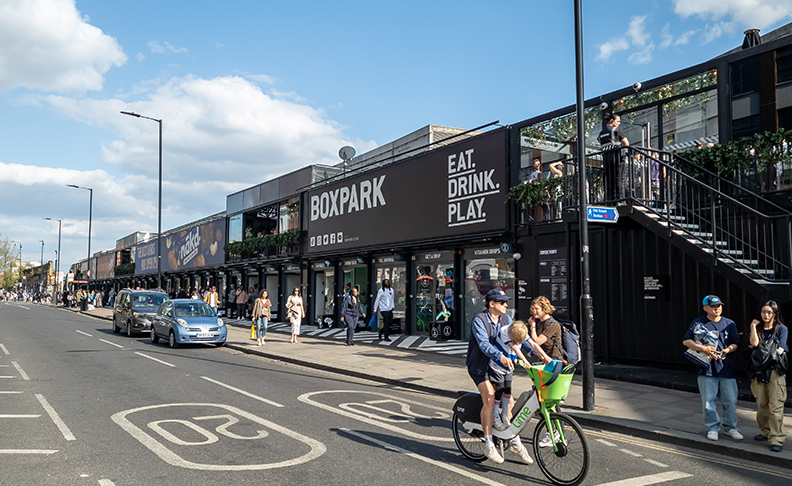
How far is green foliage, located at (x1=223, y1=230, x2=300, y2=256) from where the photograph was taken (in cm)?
2939

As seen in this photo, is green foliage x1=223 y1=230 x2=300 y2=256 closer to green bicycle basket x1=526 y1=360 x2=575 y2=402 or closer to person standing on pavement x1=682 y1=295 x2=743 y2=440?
person standing on pavement x1=682 y1=295 x2=743 y2=440

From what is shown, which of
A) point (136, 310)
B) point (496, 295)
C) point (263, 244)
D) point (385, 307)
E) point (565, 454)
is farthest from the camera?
point (263, 244)

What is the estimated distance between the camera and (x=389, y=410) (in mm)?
8938

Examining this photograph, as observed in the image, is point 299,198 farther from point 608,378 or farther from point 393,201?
point 608,378

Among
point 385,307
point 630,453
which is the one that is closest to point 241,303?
point 385,307

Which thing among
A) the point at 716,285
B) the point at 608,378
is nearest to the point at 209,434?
the point at 608,378

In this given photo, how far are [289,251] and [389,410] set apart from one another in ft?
71.4

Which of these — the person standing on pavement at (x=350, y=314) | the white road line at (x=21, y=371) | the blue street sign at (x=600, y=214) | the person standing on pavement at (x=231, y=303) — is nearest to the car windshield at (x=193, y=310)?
the person standing on pavement at (x=350, y=314)

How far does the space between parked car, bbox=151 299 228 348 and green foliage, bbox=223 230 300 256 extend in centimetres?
960

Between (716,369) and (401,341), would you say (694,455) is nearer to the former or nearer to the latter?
(716,369)

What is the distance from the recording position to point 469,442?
6152 millimetres

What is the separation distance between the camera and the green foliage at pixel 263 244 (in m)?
29.4

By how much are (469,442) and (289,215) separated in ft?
83.7

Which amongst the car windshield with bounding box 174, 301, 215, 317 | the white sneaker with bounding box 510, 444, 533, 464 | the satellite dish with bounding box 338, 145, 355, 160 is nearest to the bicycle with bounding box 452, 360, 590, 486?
the white sneaker with bounding box 510, 444, 533, 464
